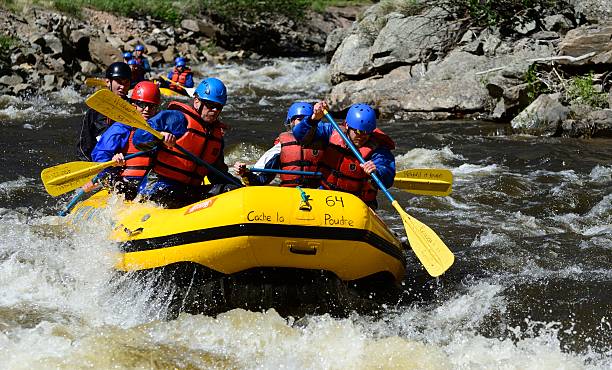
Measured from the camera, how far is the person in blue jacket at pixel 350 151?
5.42 metres

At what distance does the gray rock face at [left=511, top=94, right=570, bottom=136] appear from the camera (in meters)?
10.5

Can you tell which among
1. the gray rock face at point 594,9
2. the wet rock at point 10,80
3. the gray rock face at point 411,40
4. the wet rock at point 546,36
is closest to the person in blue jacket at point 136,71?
the wet rock at point 10,80

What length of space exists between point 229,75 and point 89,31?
13.2 ft

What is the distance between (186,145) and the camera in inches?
209

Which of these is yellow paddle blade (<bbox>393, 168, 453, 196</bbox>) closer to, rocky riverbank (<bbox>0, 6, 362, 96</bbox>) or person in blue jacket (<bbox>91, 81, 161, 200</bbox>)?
person in blue jacket (<bbox>91, 81, 161, 200</bbox>)

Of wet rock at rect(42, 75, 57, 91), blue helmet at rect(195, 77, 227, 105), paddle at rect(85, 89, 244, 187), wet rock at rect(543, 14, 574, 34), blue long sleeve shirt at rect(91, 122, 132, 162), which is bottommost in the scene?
wet rock at rect(42, 75, 57, 91)

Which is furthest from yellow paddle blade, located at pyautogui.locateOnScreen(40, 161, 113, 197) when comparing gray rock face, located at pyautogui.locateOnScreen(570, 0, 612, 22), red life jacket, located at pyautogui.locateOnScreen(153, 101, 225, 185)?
gray rock face, located at pyautogui.locateOnScreen(570, 0, 612, 22)

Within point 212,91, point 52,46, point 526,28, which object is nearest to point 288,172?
point 212,91

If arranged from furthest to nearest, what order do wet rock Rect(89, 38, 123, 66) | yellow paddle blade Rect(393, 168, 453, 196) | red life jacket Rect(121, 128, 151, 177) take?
wet rock Rect(89, 38, 123, 66) → yellow paddle blade Rect(393, 168, 453, 196) → red life jacket Rect(121, 128, 151, 177)

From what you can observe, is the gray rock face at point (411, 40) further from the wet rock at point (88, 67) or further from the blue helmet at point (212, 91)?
the blue helmet at point (212, 91)

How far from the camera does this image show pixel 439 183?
20.0 feet

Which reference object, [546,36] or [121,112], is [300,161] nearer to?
[121,112]

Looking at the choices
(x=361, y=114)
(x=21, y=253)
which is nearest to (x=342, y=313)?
(x=361, y=114)

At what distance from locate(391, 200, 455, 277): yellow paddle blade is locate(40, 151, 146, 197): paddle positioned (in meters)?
2.18
